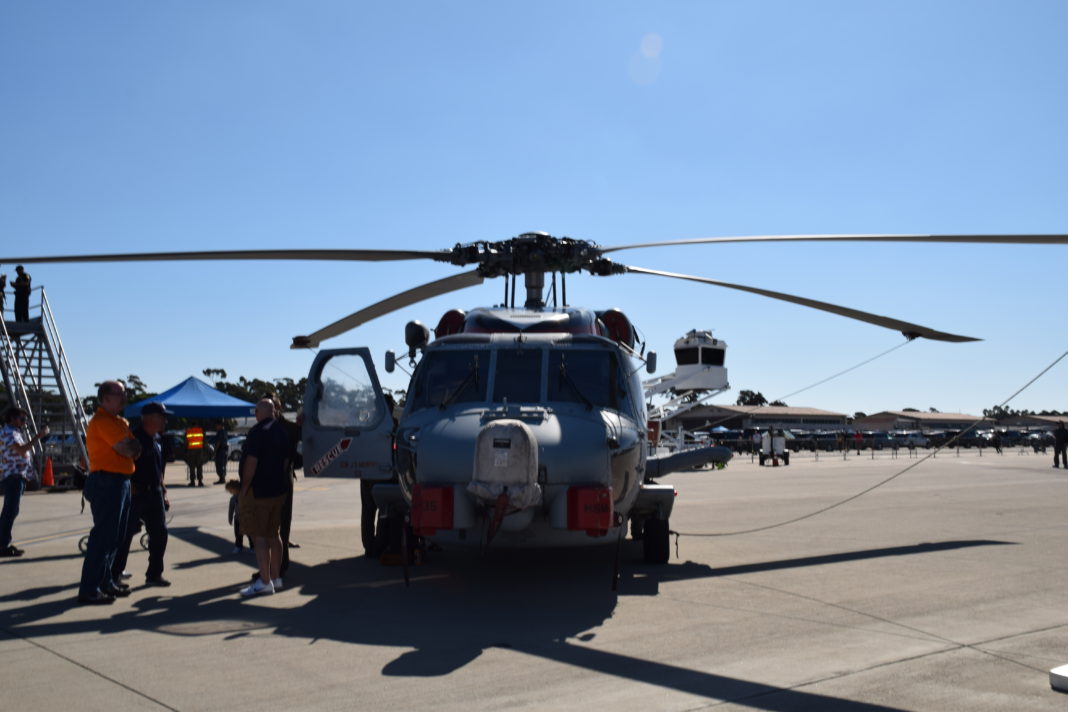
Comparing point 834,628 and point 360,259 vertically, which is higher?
point 360,259

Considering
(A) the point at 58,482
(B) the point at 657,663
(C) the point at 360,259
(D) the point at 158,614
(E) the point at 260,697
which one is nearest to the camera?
(E) the point at 260,697

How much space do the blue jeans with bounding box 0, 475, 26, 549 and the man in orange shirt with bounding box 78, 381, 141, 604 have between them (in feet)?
11.2

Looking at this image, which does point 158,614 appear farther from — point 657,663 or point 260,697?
point 657,663

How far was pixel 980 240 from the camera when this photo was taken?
7.55 m

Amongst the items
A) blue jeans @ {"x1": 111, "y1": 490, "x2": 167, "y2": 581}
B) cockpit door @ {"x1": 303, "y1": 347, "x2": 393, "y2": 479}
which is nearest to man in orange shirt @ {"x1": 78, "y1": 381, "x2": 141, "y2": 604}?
blue jeans @ {"x1": 111, "y1": 490, "x2": 167, "y2": 581}

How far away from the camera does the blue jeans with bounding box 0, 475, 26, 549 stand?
10078mm

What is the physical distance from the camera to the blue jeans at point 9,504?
33.1 feet

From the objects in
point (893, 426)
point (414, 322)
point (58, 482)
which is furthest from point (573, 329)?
point (893, 426)

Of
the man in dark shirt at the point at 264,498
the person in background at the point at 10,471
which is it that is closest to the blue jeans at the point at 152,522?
the man in dark shirt at the point at 264,498

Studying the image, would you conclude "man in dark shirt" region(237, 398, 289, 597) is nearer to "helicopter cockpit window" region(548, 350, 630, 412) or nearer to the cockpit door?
the cockpit door

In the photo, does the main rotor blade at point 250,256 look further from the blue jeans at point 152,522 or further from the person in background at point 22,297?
the person in background at point 22,297

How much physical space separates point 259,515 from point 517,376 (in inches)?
105

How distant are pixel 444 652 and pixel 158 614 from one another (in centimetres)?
272

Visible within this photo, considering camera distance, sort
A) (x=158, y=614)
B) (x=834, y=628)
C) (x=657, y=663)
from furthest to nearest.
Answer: (x=158, y=614)
(x=834, y=628)
(x=657, y=663)
